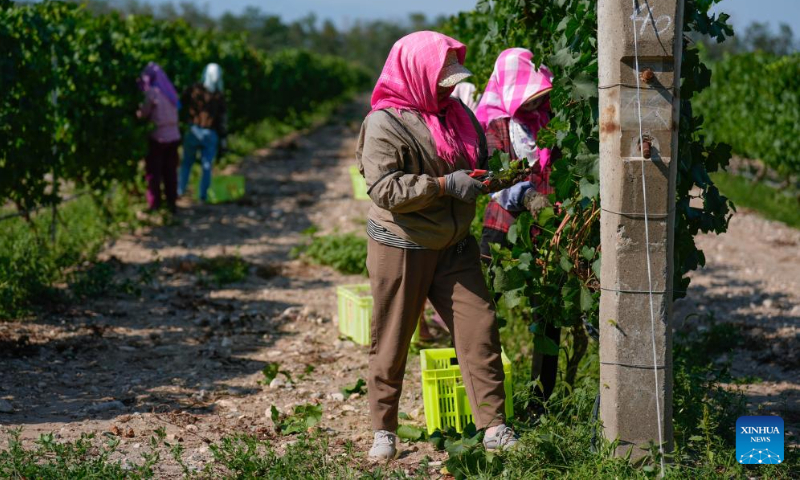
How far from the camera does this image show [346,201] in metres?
11.8

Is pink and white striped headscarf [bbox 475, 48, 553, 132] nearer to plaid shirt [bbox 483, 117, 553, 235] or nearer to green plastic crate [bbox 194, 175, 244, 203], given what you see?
plaid shirt [bbox 483, 117, 553, 235]

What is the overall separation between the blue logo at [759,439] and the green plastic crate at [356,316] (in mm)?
2669

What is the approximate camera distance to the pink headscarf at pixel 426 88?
3562 mm

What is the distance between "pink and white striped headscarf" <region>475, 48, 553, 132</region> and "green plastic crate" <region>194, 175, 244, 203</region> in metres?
7.53

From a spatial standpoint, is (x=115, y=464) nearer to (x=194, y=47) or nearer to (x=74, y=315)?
(x=74, y=315)

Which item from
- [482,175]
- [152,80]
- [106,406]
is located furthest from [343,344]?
[152,80]

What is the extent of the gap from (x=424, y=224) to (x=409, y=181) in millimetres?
220

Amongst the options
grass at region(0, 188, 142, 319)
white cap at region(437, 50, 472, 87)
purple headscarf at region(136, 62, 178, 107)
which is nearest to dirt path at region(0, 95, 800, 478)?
grass at region(0, 188, 142, 319)

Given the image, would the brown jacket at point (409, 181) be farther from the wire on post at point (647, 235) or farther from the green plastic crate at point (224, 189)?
the green plastic crate at point (224, 189)

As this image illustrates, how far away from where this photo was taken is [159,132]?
9.82 meters

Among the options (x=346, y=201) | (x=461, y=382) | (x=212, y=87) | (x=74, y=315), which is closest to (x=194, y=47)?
(x=212, y=87)

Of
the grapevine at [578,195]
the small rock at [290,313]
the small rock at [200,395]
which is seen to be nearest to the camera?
the grapevine at [578,195]

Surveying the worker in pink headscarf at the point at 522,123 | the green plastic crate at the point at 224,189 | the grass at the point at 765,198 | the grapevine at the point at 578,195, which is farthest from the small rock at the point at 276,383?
the grass at the point at 765,198

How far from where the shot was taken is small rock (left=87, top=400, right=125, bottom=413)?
4.54m
